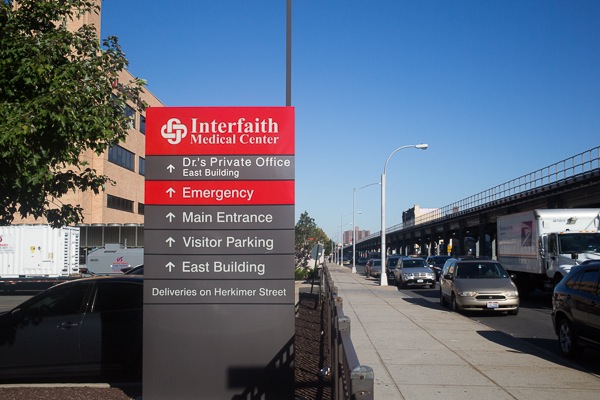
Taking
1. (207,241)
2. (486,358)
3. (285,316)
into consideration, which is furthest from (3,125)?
(486,358)

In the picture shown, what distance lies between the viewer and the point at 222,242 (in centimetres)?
710

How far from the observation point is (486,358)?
1052 cm

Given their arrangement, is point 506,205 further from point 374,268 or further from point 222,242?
point 222,242

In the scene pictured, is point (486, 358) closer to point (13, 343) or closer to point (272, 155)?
point (272, 155)

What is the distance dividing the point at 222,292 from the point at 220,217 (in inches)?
33.8

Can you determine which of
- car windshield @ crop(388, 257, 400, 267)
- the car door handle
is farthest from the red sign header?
car windshield @ crop(388, 257, 400, 267)

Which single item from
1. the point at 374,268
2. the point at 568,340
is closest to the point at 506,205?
the point at 374,268

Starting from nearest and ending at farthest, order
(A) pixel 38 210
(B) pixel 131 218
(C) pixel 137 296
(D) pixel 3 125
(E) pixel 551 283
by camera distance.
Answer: (D) pixel 3 125 → (A) pixel 38 210 → (C) pixel 137 296 → (E) pixel 551 283 → (B) pixel 131 218

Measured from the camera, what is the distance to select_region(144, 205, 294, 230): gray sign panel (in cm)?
714

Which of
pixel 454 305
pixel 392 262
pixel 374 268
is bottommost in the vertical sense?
pixel 374 268

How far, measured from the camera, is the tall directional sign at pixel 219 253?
6.96 m

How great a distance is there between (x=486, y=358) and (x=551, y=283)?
41.1 feet

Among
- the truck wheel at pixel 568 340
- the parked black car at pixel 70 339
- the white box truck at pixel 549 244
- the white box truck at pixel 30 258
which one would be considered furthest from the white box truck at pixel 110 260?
the truck wheel at pixel 568 340

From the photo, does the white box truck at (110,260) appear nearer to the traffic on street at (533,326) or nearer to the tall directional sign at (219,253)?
the traffic on street at (533,326)
